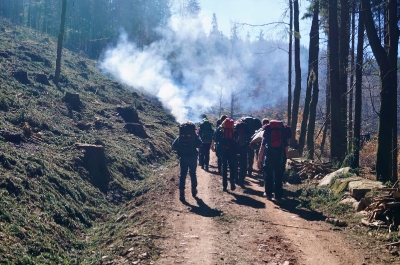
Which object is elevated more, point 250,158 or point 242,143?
point 242,143

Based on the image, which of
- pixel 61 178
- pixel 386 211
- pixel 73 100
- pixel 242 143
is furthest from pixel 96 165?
pixel 73 100

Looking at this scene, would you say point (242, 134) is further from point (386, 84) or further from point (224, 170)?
point (386, 84)

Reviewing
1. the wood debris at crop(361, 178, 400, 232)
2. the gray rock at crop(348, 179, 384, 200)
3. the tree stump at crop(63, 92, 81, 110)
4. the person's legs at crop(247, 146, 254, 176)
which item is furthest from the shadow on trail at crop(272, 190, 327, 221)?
the tree stump at crop(63, 92, 81, 110)

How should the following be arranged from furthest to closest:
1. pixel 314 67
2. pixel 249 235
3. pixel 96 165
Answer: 1. pixel 314 67
2. pixel 96 165
3. pixel 249 235

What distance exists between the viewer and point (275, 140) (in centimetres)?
1100

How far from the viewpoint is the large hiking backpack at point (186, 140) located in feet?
39.1

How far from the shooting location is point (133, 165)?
1720cm

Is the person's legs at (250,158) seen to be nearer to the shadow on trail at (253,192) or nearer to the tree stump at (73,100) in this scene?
the shadow on trail at (253,192)

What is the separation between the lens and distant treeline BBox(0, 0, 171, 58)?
66.4 m

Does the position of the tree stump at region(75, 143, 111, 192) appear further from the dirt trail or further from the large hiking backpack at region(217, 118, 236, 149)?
the large hiking backpack at region(217, 118, 236, 149)

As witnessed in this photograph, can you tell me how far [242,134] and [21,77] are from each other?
1633 centimetres

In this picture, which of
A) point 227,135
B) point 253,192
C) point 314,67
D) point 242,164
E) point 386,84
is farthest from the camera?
point 314,67

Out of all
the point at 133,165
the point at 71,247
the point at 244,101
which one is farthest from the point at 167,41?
the point at 71,247

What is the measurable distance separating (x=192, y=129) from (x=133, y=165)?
19.3ft
